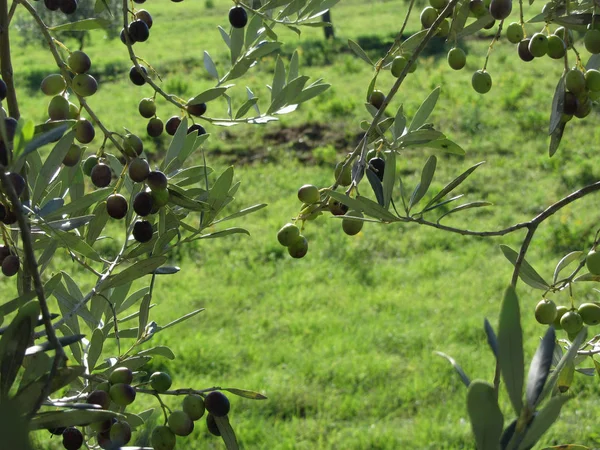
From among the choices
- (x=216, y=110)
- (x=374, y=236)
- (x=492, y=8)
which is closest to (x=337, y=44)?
(x=216, y=110)

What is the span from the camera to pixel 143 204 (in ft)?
2.81

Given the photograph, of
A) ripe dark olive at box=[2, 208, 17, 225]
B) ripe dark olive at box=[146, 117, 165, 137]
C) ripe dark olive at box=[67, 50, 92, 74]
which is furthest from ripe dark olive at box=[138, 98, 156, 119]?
ripe dark olive at box=[2, 208, 17, 225]

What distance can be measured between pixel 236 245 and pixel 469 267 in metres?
1.62

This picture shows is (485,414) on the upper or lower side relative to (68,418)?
upper

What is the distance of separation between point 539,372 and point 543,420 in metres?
0.04

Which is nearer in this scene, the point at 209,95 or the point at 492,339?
the point at 492,339

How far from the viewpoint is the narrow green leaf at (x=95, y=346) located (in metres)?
0.97

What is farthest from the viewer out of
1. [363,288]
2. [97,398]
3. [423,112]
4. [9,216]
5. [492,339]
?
[363,288]

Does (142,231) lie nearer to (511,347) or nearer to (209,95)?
(209,95)

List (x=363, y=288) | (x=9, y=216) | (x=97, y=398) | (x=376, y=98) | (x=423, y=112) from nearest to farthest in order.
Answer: (x=97, y=398), (x=9, y=216), (x=423, y=112), (x=376, y=98), (x=363, y=288)

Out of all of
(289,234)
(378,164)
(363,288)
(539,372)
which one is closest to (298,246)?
(289,234)

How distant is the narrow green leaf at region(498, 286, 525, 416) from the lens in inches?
17.7

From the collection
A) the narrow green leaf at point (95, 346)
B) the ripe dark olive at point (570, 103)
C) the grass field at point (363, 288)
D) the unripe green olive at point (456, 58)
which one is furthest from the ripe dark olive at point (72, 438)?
the grass field at point (363, 288)

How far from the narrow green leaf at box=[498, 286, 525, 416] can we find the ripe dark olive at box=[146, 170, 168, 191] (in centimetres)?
49
